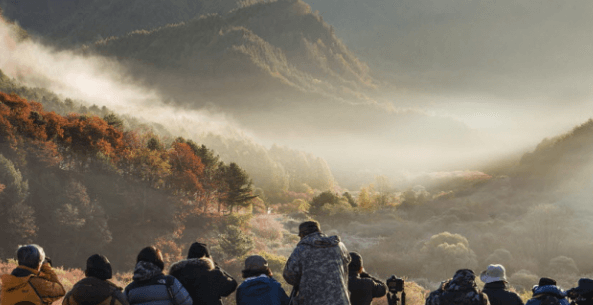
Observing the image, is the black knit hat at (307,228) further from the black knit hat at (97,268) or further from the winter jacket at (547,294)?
the winter jacket at (547,294)

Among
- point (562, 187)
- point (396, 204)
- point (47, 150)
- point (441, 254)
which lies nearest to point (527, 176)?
point (562, 187)

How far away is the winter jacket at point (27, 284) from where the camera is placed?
240 inches

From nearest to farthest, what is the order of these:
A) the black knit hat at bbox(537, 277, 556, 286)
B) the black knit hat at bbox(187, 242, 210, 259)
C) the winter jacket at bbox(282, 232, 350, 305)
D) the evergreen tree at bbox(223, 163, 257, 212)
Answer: the winter jacket at bbox(282, 232, 350, 305) → the black knit hat at bbox(187, 242, 210, 259) → the black knit hat at bbox(537, 277, 556, 286) → the evergreen tree at bbox(223, 163, 257, 212)

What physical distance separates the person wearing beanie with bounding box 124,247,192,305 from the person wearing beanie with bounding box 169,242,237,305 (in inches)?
19.7

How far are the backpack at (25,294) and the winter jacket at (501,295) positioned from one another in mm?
6835

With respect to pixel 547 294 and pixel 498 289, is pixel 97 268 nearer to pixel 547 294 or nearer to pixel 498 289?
pixel 498 289

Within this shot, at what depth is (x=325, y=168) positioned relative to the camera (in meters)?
94.4

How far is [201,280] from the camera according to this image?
655 cm

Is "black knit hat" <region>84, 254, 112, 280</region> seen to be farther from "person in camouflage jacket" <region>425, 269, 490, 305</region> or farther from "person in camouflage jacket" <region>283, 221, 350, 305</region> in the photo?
"person in camouflage jacket" <region>425, 269, 490, 305</region>

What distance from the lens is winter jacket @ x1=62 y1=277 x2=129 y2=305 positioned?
5.70m

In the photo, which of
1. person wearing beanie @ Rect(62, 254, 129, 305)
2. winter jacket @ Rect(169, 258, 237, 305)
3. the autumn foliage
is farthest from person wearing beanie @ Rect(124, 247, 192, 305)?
the autumn foliage

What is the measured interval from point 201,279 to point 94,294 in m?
1.51

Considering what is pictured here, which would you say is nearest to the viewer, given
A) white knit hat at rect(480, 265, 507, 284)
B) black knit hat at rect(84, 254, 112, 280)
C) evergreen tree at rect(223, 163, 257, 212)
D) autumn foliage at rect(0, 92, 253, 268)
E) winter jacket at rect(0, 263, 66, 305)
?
black knit hat at rect(84, 254, 112, 280)

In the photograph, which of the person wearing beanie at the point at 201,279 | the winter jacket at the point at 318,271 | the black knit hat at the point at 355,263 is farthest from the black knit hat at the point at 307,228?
the person wearing beanie at the point at 201,279
